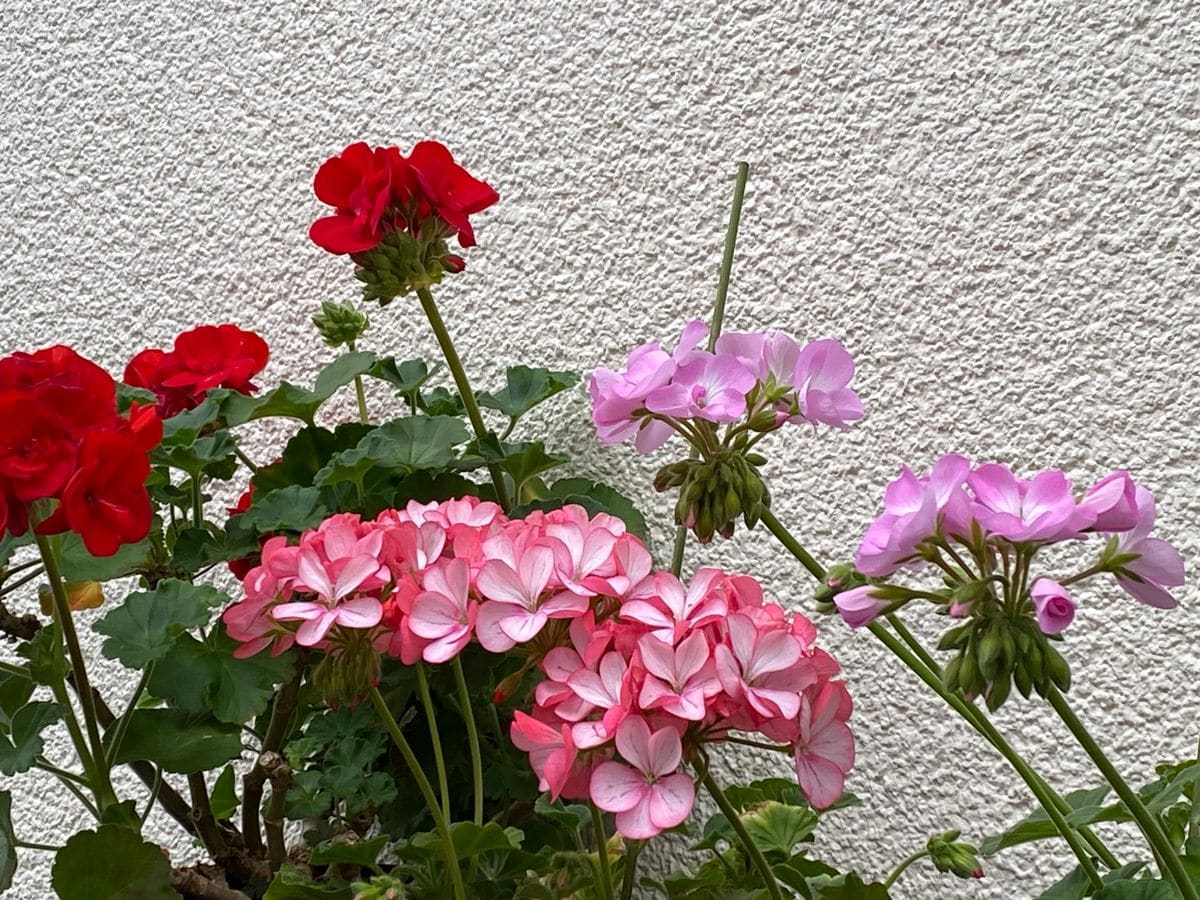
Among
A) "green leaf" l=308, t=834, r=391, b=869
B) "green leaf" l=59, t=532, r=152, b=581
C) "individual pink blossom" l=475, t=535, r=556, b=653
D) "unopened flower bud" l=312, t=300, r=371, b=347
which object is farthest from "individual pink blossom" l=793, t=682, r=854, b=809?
"unopened flower bud" l=312, t=300, r=371, b=347

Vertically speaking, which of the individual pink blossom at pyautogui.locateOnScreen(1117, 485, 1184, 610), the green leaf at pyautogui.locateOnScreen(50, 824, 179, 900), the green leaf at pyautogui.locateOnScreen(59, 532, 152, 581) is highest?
the individual pink blossom at pyautogui.locateOnScreen(1117, 485, 1184, 610)

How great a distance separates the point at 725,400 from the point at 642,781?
15cm

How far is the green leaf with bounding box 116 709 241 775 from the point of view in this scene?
0.73 meters

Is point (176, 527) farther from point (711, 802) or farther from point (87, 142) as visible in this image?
point (87, 142)

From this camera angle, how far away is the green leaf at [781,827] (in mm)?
686

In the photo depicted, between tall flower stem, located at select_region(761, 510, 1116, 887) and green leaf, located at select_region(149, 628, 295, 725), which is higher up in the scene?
tall flower stem, located at select_region(761, 510, 1116, 887)

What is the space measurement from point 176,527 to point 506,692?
437mm

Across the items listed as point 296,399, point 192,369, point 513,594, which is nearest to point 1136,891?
point 513,594

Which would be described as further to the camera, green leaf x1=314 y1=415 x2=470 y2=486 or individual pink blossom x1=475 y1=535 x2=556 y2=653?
green leaf x1=314 y1=415 x2=470 y2=486

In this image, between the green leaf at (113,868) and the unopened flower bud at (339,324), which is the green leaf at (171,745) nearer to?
the green leaf at (113,868)

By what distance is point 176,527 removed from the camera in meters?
0.91

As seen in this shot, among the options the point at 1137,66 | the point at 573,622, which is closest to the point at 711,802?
the point at 573,622

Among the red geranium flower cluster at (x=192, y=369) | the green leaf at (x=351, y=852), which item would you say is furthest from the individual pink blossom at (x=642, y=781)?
the red geranium flower cluster at (x=192, y=369)

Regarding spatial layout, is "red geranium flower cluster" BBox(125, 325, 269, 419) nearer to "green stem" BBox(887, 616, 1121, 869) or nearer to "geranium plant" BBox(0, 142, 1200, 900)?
"geranium plant" BBox(0, 142, 1200, 900)
